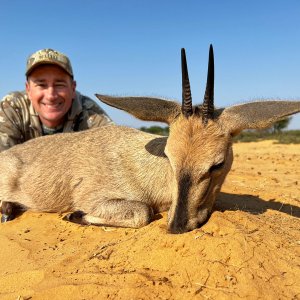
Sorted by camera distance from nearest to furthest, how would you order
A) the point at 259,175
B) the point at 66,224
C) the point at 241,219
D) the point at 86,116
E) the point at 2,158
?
1. the point at 241,219
2. the point at 66,224
3. the point at 2,158
4. the point at 86,116
5. the point at 259,175

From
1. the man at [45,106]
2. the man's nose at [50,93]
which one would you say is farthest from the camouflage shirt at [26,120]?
the man's nose at [50,93]

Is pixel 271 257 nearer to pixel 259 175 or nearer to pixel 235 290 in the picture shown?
pixel 235 290

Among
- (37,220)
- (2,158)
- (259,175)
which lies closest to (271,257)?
(37,220)

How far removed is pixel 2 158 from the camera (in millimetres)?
7031

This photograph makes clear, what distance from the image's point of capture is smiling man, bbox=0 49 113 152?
8.06m

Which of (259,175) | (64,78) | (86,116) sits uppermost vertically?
(64,78)

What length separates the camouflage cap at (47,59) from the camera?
7898mm

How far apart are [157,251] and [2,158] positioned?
13.9 ft

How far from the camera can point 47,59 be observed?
7883mm

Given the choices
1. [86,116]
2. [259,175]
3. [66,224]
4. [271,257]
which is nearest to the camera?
[271,257]

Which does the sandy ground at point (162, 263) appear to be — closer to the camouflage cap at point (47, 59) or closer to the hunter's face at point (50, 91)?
the hunter's face at point (50, 91)

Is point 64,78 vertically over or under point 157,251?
over

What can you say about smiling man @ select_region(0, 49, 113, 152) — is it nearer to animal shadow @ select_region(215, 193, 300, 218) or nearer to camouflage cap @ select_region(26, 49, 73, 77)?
camouflage cap @ select_region(26, 49, 73, 77)

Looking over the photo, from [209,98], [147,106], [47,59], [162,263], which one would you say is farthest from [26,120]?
[162,263]
